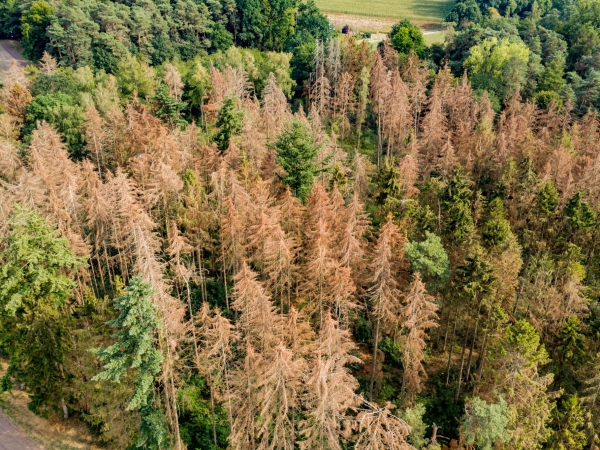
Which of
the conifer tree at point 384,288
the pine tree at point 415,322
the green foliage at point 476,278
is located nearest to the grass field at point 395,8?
the green foliage at point 476,278

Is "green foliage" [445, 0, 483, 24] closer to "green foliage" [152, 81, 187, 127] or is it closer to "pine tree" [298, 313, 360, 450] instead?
"green foliage" [152, 81, 187, 127]

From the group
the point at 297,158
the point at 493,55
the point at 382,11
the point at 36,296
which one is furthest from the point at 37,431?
the point at 382,11

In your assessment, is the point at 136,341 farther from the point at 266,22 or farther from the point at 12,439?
the point at 266,22

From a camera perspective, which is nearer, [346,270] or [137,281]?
[137,281]

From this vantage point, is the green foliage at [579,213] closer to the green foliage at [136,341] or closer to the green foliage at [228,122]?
the green foliage at [228,122]

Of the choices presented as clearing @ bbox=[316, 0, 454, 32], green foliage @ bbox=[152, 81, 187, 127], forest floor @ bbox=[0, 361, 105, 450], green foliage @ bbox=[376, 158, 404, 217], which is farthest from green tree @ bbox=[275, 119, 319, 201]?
clearing @ bbox=[316, 0, 454, 32]

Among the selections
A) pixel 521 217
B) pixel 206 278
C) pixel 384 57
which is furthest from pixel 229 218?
pixel 384 57

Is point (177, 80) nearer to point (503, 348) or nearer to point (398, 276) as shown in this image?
point (398, 276)
